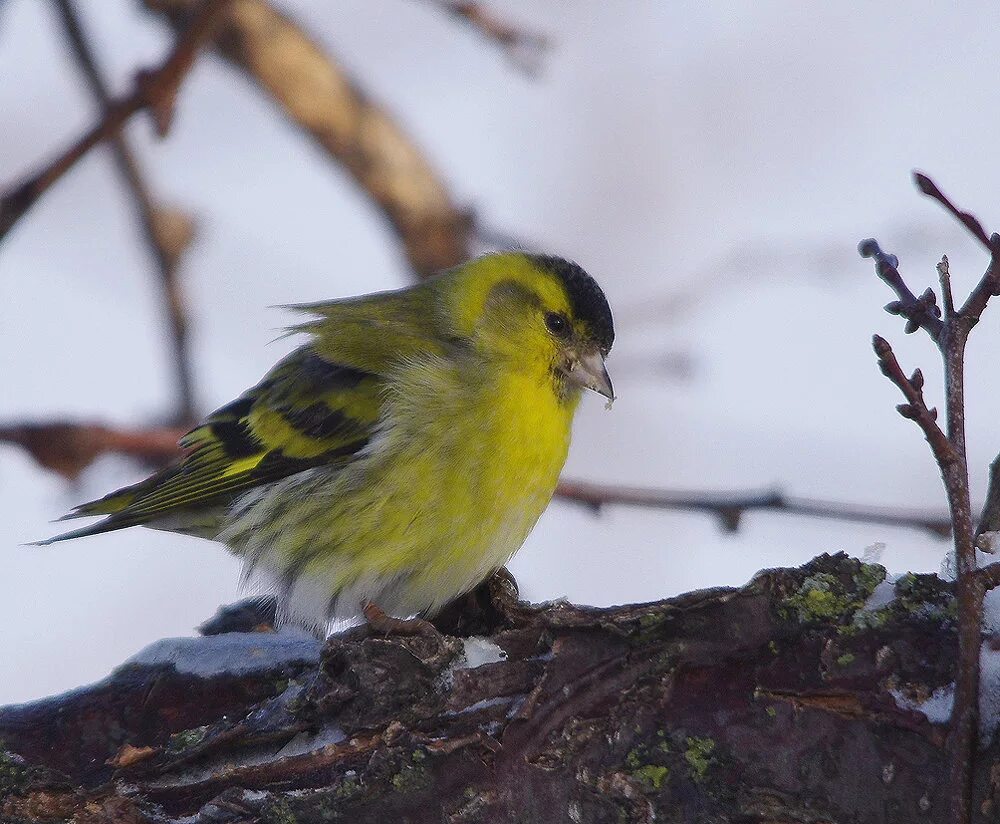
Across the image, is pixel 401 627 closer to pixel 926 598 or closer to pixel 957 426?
pixel 926 598

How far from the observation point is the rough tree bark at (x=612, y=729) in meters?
2.35

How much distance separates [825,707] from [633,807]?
0.44m

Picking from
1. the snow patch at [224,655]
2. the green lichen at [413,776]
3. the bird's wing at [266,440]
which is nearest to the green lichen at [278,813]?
the green lichen at [413,776]

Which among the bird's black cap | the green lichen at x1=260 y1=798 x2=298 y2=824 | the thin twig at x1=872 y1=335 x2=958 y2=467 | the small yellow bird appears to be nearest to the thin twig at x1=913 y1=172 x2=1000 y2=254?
the thin twig at x1=872 y1=335 x2=958 y2=467

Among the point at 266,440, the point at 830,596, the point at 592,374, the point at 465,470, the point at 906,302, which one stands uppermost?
the point at 592,374

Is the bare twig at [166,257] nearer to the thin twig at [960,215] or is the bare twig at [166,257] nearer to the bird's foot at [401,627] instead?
the bird's foot at [401,627]

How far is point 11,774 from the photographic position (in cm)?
283

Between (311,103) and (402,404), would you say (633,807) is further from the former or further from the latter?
(311,103)

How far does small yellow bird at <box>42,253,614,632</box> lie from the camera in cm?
406

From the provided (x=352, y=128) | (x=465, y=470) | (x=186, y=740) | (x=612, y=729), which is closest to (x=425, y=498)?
(x=465, y=470)

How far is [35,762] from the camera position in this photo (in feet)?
9.55

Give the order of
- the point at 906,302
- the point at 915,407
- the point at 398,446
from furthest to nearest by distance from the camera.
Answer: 1. the point at 398,446
2. the point at 906,302
3. the point at 915,407

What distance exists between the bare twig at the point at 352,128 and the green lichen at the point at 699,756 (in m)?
3.61

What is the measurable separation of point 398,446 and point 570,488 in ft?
2.02
